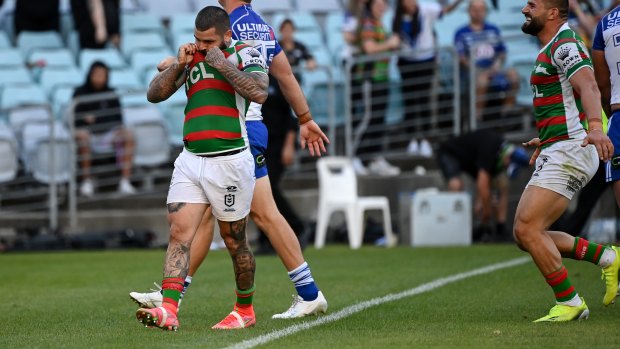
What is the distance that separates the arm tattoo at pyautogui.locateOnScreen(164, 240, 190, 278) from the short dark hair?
4.06ft

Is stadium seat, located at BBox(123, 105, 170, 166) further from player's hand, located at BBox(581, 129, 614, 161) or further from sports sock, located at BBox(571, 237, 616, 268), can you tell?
player's hand, located at BBox(581, 129, 614, 161)

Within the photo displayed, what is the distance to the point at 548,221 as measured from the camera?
7.93 m

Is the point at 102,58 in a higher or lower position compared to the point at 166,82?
lower

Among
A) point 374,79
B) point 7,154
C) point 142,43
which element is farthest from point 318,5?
point 7,154

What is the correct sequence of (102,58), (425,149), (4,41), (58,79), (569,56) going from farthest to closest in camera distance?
(102,58) < (4,41) < (58,79) < (425,149) < (569,56)

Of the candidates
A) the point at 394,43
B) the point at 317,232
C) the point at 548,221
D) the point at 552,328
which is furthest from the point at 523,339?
the point at 394,43

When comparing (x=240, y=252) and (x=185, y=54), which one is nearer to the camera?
(x=185, y=54)

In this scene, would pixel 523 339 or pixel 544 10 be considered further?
pixel 544 10

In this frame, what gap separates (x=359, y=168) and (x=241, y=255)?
35.1 feet

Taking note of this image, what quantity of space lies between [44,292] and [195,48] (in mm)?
4191

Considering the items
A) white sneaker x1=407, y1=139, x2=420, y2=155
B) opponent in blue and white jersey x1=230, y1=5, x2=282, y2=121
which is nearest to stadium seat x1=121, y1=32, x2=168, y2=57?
white sneaker x1=407, y1=139, x2=420, y2=155

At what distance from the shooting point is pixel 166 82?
24.5 feet

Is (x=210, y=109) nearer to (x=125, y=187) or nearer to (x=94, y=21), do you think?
(x=125, y=187)

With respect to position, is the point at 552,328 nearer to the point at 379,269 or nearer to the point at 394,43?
the point at 379,269
